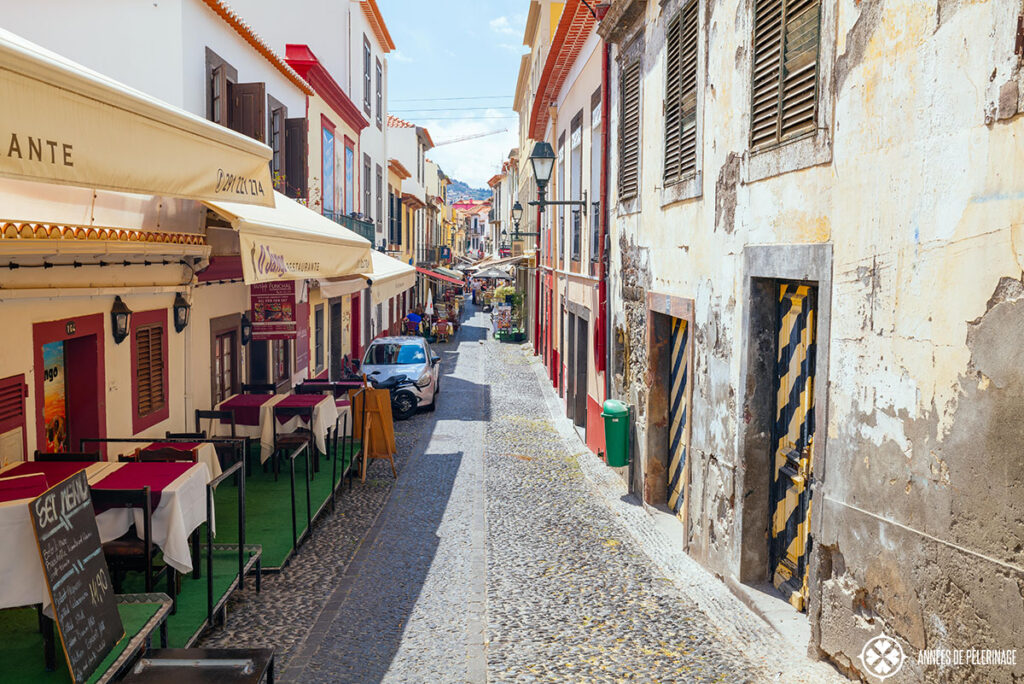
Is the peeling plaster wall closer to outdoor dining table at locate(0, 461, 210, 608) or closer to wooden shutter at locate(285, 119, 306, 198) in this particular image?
outdoor dining table at locate(0, 461, 210, 608)

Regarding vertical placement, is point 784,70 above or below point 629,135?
below

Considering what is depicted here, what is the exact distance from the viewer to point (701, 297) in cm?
759

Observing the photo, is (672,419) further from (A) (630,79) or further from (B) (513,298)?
(B) (513,298)

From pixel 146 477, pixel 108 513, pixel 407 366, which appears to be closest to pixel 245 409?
pixel 146 477

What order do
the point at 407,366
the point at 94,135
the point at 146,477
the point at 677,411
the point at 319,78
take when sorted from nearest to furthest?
1. the point at 94,135
2. the point at 146,477
3. the point at 677,411
4. the point at 319,78
5. the point at 407,366

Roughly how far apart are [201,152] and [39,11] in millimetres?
6612

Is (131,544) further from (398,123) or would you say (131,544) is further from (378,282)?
(398,123)

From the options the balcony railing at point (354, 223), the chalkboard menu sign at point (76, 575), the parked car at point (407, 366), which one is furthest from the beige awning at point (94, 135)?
the balcony railing at point (354, 223)

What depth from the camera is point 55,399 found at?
734 cm

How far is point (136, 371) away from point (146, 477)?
288 centimetres

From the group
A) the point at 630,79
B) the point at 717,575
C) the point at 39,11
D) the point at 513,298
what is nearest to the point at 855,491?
the point at 717,575

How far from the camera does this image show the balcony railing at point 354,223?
61.0 feet

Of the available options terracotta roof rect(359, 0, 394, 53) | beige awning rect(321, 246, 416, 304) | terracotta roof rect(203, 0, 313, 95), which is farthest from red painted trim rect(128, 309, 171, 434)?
terracotta roof rect(359, 0, 394, 53)

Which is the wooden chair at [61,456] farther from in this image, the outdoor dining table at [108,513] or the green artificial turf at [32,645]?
the green artificial turf at [32,645]
